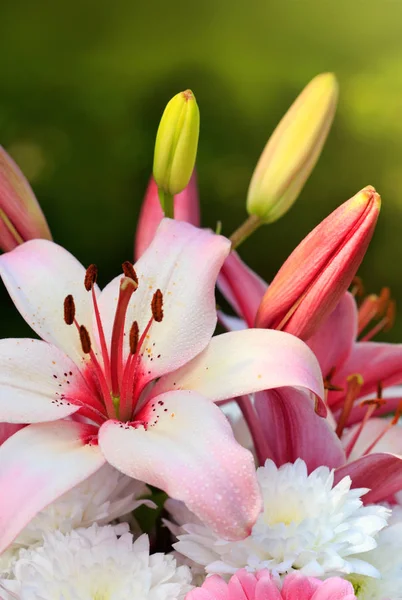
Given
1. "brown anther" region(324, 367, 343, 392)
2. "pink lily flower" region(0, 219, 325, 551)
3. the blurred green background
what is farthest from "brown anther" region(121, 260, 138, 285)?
the blurred green background

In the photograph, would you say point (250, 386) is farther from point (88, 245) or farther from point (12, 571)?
point (88, 245)

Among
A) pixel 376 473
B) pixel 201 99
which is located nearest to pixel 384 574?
pixel 376 473

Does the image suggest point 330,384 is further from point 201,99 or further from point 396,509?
point 201,99

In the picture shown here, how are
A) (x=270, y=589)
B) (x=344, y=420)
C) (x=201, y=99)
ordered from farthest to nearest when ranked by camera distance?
(x=201, y=99)
(x=344, y=420)
(x=270, y=589)

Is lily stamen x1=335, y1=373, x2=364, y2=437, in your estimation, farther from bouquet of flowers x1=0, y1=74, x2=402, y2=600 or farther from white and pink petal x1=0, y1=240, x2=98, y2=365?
white and pink petal x1=0, y1=240, x2=98, y2=365

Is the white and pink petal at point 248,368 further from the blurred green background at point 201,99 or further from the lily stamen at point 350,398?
the blurred green background at point 201,99

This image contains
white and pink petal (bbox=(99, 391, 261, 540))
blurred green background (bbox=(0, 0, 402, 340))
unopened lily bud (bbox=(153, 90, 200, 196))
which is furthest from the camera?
blurred green background (bbox=(0, 0, 402, 340))

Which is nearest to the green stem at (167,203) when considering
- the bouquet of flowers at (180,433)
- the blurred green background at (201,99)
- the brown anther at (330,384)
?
the bouquet of flowers at (180,433)
